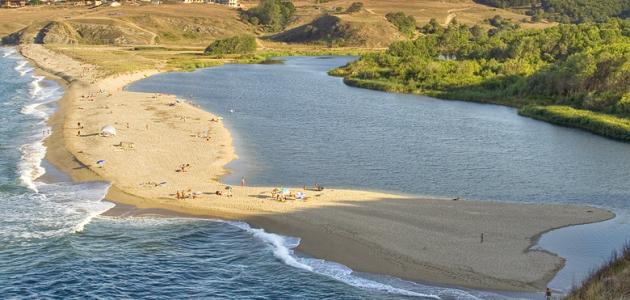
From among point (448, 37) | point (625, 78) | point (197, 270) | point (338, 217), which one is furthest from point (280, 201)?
point (448, 37)

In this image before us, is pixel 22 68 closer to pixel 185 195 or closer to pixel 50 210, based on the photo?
pixel 50 210

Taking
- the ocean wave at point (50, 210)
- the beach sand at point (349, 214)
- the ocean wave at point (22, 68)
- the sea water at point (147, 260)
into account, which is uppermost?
the ocean wave at point (22, 68)

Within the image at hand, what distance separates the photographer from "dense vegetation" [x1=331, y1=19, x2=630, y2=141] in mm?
90375

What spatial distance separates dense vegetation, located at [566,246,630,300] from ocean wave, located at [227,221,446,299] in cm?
705

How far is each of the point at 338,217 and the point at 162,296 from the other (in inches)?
568

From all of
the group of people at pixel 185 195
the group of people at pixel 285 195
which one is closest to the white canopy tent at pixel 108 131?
the group of people at pixel 185 195

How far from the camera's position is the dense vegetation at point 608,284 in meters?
27.3

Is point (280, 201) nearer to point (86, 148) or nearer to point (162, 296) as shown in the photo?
point (162, 296)

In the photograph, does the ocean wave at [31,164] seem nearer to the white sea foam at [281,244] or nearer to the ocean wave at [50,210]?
the ocean wave at [50,210]

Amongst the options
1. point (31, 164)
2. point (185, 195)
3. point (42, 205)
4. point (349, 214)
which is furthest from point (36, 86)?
point (349, 214)

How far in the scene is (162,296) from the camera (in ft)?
112

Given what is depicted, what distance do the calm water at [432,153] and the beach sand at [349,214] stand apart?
2.00 m

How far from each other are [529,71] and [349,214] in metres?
80.6

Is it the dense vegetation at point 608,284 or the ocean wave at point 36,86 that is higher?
the dense vegetation at point 608,284
